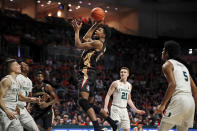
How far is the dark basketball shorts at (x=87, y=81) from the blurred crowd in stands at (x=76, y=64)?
7.31 m

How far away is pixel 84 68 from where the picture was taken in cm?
754

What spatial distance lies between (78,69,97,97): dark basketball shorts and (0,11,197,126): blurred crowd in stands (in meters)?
7.31

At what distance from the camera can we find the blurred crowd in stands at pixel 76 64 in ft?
57.1

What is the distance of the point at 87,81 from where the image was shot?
743 cm

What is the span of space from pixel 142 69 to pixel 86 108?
18.6 metres

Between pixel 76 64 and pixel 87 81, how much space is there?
46.0 ft

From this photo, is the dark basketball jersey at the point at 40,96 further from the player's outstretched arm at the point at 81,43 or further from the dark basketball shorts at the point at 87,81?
the player's outstretched arm at the point at 81,43

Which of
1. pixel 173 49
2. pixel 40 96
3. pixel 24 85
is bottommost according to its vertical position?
pixel 40 96

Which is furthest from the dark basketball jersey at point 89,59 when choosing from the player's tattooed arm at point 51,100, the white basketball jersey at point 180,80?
the player's tattooed arm at point 51,100

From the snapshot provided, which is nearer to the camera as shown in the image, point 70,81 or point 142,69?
point 70,81

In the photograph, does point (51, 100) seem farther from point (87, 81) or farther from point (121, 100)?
point (87, 81)

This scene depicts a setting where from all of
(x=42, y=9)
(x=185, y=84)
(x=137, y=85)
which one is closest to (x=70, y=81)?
(x=137, y=85)

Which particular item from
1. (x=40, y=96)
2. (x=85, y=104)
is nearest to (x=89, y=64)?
(x=85, y=104)

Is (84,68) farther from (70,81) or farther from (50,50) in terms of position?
(50,50)
